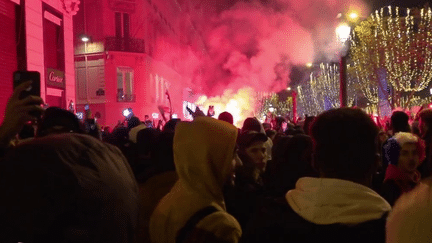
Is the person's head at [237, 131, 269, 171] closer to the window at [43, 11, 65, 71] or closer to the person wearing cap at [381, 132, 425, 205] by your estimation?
the person wearing cap at [381, 132, 425, 205]

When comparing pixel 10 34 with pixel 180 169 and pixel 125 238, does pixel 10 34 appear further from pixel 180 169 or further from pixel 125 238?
pixel 125 238

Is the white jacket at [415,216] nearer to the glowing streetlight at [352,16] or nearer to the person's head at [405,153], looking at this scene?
the person's head at [405,153]

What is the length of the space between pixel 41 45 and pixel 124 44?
17232mm

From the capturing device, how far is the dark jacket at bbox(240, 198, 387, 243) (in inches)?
82.0

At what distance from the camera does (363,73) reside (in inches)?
1480

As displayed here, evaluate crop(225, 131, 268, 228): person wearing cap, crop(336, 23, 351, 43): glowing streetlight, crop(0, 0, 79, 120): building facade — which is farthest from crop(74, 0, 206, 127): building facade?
crop(225, 131, 268, 228): person wearing cap

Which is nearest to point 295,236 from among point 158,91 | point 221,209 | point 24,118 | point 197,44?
point 221,209

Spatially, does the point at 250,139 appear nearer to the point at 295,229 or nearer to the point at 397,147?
the point at 397,147

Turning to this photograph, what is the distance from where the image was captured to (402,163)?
4840mm

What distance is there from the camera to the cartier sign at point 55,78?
1744cm

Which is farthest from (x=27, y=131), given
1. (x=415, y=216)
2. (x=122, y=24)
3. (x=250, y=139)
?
(x=122, y=24)

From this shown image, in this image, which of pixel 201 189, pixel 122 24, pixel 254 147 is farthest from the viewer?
pixel 122 24

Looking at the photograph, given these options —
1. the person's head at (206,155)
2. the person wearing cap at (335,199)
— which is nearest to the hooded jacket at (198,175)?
the person's head at (206,155)

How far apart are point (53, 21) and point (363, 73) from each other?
2675 cm
